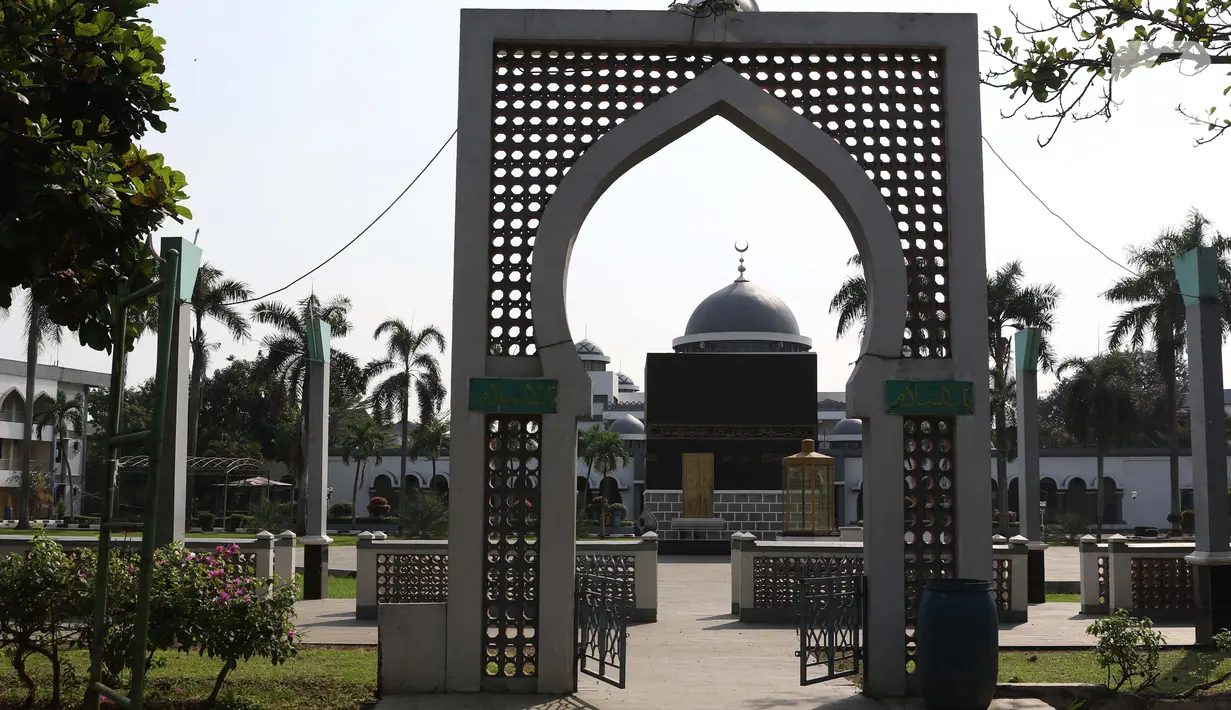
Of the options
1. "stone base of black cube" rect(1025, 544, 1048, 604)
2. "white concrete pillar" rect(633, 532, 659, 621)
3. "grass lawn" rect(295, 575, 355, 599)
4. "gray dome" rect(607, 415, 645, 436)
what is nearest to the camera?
"white concrete pillar" rect(633, 532, 659, 621)

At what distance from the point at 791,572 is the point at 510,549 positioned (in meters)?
5.77

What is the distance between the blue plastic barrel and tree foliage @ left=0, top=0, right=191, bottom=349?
5.16 meters

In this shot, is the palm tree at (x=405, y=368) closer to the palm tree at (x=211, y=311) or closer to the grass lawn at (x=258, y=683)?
the palm tree at (x=211, y=311)

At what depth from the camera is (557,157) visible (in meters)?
8.62

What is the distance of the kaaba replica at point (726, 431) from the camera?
2880 cm

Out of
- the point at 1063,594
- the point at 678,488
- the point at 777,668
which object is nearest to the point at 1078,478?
the point at 678,488

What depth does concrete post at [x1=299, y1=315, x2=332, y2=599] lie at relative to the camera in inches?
586

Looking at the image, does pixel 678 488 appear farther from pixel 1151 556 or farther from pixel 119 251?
pixel 119 251

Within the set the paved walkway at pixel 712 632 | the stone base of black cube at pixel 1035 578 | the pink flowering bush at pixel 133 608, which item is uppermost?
the pink flowering bush at pixel 133 608

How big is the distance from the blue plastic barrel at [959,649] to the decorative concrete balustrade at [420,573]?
6.09 metres

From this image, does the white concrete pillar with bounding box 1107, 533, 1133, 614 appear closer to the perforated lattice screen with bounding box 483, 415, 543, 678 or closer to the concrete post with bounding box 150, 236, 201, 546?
the perforated lattice screen with bounding box 483, 415, 543, 678

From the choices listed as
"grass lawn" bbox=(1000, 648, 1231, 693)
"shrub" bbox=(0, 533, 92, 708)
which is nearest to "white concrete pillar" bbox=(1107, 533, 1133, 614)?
"grass lawn" bbox=(1000, 648, 1231, 693)

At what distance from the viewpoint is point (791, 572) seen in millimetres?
13328

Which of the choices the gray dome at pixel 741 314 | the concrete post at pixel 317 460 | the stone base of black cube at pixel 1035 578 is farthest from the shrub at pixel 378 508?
the stone base of black cube at pixel 1035 578
